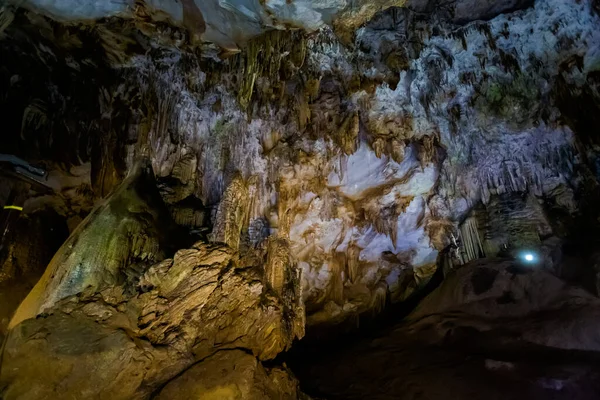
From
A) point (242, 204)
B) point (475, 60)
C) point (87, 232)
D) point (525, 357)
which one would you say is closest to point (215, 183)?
point (242, 204)

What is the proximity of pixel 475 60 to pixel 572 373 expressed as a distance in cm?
642

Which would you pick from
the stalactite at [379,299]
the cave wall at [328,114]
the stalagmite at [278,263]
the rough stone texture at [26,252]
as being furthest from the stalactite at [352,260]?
the rough stone texture at [26,252]

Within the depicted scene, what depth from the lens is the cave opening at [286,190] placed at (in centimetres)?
498

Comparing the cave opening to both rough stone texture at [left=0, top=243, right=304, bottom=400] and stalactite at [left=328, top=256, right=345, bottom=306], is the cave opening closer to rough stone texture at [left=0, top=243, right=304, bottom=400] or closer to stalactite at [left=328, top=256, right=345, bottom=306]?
rough stone texture at [left=0, top=243, right=304, bottom=400]

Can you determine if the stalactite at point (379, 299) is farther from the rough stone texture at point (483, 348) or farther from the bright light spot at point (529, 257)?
the bright light spot at point (529, 257)

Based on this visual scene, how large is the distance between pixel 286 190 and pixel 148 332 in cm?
613

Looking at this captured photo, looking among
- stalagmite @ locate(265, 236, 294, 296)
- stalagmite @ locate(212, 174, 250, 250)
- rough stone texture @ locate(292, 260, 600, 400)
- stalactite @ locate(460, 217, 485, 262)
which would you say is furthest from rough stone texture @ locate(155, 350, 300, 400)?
stalactite @ locate(460, 217, 485, 262)

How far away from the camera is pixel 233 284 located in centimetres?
543

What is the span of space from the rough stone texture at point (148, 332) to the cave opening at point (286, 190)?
0.09ft

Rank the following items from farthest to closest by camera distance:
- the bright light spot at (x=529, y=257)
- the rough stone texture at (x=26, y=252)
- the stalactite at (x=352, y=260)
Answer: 1. the stalactite at (x=352, y=260)
2. the bright light spot at (x=529, y=257)
3. the rough stone texture at (x=26, y=252)

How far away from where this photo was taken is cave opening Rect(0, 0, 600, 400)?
4.98 meters

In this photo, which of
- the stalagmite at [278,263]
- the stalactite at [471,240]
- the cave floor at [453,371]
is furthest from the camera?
the stalactite at [471,240]

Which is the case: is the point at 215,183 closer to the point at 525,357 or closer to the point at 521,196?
the point at 525,357

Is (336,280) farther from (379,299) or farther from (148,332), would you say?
(148,332)
